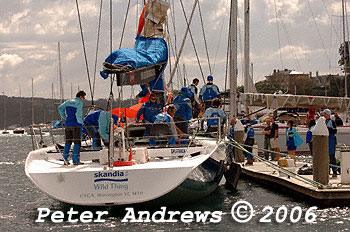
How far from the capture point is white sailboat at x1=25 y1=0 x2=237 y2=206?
10.1 metres

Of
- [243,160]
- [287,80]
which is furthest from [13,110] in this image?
[243,160]

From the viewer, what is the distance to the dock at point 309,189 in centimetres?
1210

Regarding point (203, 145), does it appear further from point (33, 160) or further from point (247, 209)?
point (33, 160)

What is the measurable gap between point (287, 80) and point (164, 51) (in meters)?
104

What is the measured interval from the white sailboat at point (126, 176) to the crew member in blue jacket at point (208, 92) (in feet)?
19.3

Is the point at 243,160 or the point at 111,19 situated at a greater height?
the point at 111,19

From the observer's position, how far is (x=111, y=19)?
1123 cm

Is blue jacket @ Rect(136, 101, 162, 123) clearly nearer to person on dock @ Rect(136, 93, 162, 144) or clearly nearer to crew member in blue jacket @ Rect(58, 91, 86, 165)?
person on dock @ Rect(136, 93, 162, 144)

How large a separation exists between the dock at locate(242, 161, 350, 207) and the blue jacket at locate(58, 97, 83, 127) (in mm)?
4823

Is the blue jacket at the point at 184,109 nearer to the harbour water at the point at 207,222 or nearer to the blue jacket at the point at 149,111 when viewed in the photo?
the blue jacket at the point at 149,111

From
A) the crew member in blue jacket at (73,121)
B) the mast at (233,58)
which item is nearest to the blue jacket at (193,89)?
the mast at (233,58)

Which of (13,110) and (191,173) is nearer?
(191,173)

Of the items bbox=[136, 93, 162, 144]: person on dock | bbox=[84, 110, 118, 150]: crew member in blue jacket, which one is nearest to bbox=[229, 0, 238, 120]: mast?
bbox=[136, 93, 162, 144]: person on dock

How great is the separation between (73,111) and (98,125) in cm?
62
